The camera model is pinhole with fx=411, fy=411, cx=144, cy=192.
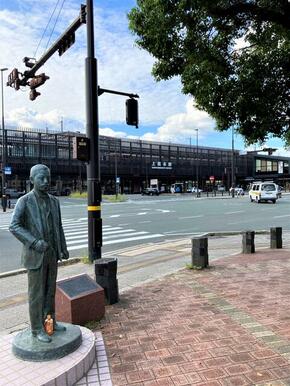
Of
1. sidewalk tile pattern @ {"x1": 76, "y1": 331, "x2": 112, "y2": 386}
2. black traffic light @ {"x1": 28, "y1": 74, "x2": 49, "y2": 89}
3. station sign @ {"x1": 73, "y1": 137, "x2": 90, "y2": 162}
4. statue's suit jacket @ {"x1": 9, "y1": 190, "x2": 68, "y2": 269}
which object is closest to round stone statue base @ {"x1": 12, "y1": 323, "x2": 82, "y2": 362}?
sidewalk tile pattern @ {"x1": 76, "y1": 331, "x2": 112, "y2": 386}

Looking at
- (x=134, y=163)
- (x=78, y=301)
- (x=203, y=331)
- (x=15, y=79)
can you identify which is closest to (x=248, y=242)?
(x=203, y=331)

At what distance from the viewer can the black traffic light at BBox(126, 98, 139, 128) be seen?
1060 centimetres

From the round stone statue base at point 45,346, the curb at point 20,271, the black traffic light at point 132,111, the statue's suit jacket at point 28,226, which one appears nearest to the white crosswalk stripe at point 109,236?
the curb at point 20,271

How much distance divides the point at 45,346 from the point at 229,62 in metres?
6.11

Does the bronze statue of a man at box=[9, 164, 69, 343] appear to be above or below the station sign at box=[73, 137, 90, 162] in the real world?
below

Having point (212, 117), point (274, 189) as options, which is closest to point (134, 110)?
point (212, 117)

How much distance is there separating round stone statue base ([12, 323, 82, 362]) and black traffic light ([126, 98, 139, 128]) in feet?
23.6

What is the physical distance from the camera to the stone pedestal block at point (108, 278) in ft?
20.1

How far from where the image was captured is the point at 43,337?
407 centimetres

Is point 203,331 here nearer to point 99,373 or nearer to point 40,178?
point 99,373

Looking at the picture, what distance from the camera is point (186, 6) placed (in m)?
6.39

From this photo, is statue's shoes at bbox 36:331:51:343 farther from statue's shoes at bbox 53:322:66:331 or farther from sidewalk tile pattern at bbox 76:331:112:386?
sidewalk tile pattern at bbox 76:331:112:386

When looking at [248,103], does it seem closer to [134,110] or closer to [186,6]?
[186,6]

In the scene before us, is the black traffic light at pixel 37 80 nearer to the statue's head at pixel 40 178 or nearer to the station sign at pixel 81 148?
the station sign at pixel 81 148
